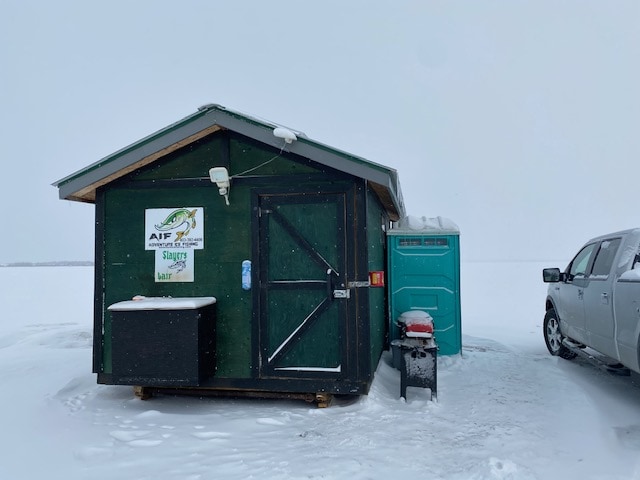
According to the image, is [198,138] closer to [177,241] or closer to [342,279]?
[177,241]

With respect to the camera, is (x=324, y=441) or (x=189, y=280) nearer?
(x=324, y=441)

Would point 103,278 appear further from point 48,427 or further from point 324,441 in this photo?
point 324,441

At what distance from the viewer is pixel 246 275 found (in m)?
5.04

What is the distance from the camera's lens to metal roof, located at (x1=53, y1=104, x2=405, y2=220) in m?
4.69

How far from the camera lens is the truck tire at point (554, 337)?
7.02 meters

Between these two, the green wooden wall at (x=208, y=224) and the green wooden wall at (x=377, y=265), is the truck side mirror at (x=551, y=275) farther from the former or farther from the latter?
the green wooden wall at (x=208, y=224)

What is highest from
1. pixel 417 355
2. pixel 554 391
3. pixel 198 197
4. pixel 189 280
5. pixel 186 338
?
pixel 198 197

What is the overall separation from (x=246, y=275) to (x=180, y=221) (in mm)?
1058

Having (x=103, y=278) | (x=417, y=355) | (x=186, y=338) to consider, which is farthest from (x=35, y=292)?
(x=417, y=355)

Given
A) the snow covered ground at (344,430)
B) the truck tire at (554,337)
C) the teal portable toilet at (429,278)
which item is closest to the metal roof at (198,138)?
the teal portable toilet at (429,278)

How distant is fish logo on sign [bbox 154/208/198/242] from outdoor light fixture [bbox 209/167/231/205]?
46 cm

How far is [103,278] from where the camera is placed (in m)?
→ 5.30

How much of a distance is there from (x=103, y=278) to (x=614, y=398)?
6233 millimetres

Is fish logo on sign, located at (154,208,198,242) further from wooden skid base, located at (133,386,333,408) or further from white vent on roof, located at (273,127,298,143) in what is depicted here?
wooden skid base, located at (133,386,333,408)
